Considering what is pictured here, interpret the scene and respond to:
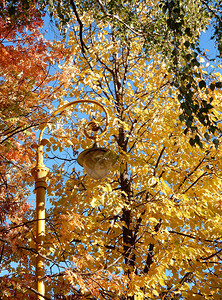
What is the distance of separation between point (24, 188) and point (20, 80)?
246 cm

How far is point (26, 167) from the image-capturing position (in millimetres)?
6500

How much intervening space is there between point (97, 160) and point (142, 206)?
2211 millimetres

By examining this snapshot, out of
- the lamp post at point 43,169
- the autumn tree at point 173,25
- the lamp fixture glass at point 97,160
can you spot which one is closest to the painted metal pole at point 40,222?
the lamp post at point 43,169

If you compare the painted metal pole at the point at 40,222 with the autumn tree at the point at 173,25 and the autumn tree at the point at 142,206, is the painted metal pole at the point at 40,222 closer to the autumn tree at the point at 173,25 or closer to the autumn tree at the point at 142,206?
the autumn tree at the point at 142,206

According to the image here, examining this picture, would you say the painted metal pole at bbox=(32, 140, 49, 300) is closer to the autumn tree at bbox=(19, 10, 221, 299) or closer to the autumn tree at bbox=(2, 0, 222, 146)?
the autumn tree at bbox=(19, 10, 221, 299)

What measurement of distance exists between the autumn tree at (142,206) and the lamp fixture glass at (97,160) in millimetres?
629

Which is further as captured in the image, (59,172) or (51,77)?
(59,172)

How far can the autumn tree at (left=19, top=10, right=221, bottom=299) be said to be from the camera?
197 inches

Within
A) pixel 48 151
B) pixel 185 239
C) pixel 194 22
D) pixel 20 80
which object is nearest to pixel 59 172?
pixel 48 151

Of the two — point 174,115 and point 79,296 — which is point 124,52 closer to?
point 174,115

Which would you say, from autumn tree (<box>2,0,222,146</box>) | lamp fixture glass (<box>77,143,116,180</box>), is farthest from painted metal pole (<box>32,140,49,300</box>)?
autumn tree (<box>2,0,222,146</box>)

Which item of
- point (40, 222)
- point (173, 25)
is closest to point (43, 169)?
point (40, 222)

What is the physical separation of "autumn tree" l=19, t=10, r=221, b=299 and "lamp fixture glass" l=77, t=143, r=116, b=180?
629mm

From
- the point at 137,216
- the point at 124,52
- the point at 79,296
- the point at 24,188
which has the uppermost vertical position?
the point at 124,52
